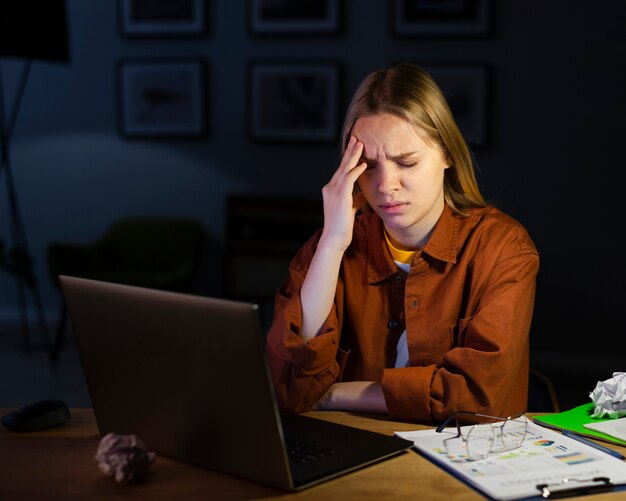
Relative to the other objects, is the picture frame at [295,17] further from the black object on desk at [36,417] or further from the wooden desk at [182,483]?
the wooden desk at [182,483]

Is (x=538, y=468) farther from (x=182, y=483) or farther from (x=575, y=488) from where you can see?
(x=182, y=483)

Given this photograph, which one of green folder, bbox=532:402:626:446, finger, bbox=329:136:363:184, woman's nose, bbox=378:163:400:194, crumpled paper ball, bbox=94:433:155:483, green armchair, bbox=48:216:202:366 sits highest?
finger, bbox=329:136:363:184

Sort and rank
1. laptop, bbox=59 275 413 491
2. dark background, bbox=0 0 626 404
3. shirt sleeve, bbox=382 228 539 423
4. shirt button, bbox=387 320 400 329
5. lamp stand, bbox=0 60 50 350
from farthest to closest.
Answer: lamp stand, bbox=0 60 50 350 < dark background, bbox=0 0 626 404 < shirt button, bbox=387 320 400 329 < shirt sleeve, bbox=382 228 539 423 < laptop, bbox=59 275 413 491

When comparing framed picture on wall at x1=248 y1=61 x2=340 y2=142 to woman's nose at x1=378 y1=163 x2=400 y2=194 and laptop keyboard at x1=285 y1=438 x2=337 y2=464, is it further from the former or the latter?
laptop keyboard at x1=285 y1=438 x2=337 y2=464

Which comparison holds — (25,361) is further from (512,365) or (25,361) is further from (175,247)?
(512,365)

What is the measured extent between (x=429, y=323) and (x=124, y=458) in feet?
2.45

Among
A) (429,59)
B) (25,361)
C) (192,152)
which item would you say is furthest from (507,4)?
(25,361)

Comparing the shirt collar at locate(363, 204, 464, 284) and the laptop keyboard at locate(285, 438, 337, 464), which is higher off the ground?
the shirt collar at locate(363, 204, 464, 284)

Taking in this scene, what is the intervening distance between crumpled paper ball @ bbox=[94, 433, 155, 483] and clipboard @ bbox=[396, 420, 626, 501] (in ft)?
1.27

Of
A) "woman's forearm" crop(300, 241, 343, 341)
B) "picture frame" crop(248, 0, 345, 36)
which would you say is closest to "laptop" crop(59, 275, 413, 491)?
"woman's forearm" crop(300, 241, 343, 341)

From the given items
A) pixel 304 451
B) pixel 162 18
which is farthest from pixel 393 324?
pixel 162 18

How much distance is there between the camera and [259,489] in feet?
3.60

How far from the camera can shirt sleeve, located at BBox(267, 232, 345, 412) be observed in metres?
1.54

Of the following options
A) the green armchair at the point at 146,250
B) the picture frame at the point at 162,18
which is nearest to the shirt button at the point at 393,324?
the green armchair at the point at 146,250
